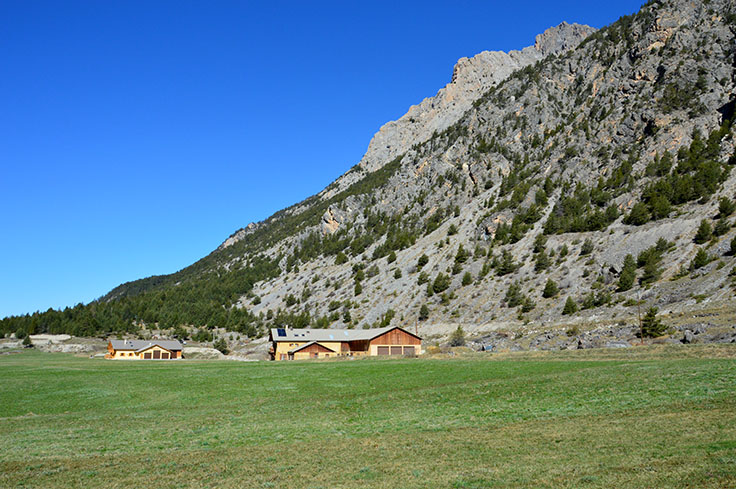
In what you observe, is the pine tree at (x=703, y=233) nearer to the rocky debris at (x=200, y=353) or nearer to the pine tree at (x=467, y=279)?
the pine tree at (x=467, y=279)

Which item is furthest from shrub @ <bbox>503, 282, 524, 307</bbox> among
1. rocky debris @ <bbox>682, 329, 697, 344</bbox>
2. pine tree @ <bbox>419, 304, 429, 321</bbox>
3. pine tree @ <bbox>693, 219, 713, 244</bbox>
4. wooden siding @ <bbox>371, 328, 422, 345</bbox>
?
rocky debris @ <bbox>682, 329, 697, 344</bbox>

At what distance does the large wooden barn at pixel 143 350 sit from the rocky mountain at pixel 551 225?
105ft

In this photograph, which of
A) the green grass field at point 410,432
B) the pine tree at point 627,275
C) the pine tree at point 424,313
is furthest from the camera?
the pine tree at point 424,313

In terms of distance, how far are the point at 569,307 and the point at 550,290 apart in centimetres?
1000

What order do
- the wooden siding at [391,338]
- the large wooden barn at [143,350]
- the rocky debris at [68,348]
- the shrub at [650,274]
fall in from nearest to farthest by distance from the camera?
the shrub at [650,274] → the wooden siding at [391,338] → the large wooden barn at [143,350] → the rocky debris at [68,348]

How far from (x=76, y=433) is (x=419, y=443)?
17.0m

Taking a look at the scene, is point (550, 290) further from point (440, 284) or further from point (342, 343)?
point (342, 343)

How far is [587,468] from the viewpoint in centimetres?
1323

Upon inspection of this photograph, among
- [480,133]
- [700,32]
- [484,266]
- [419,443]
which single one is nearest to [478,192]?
[480,133]

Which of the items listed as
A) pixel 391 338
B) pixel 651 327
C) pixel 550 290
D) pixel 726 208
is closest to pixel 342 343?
pixel 391 338

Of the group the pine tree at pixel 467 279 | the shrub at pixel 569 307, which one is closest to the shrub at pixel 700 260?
the shrub at pixel 569 307

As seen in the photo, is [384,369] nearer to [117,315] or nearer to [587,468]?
[587,468]

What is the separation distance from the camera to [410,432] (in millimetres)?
20562

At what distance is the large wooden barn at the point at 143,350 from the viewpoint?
96.3m
